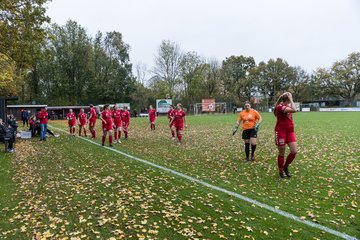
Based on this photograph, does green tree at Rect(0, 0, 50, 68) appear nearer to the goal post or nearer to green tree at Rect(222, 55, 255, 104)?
the goal post

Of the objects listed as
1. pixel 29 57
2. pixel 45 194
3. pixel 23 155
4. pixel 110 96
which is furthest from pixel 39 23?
pixel 110 96

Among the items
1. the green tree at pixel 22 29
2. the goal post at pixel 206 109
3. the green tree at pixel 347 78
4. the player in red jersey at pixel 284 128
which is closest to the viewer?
the player in red jersey at pixel 284 128

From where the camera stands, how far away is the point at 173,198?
6.20 metres

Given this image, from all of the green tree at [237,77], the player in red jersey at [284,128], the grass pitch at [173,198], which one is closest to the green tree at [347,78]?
the green tree at [237,77]

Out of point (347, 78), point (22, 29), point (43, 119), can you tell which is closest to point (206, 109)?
point (347, 78)

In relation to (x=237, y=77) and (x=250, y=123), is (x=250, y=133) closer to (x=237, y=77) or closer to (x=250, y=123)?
(x=250, y=123)

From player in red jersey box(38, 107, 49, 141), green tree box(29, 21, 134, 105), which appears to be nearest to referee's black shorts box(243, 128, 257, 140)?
player in red jersey box(38, 107, 49, 141)

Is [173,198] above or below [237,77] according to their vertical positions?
below

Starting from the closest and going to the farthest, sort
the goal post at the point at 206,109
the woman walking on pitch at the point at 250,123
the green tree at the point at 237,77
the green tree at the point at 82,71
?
the woman walking on pitch at the point at 250,123 → the green tree at the point at 82,71 → the goal post at the point at 206,109 → the green tree at the point at 237,77

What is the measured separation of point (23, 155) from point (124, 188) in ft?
25.0

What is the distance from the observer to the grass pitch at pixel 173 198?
470 cm

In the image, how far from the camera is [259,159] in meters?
10.4

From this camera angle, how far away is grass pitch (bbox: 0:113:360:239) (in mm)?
4695

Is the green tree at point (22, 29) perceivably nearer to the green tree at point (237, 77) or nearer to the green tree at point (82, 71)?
the green tree at point (82, 71)
